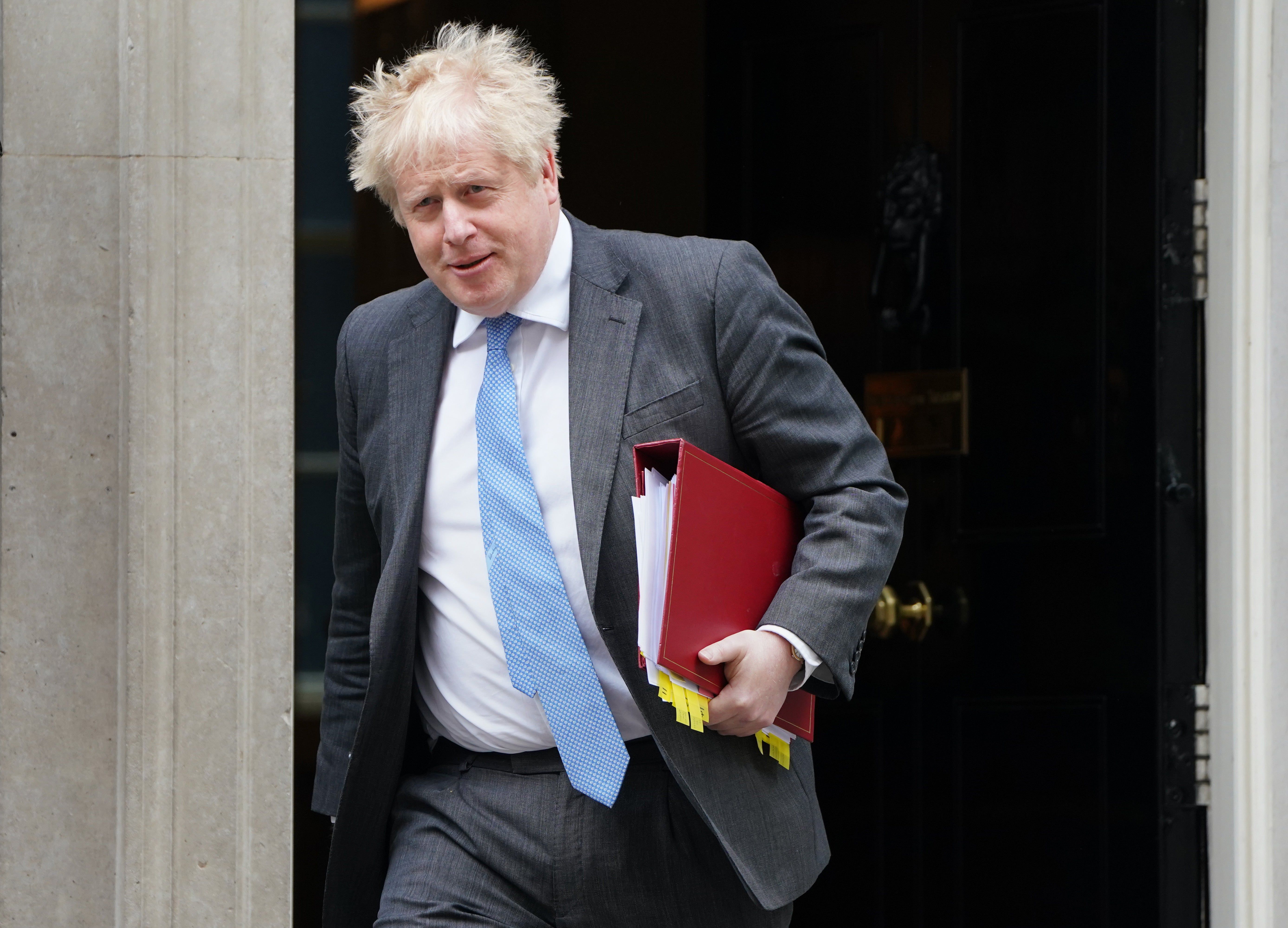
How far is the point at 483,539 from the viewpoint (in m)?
2.33

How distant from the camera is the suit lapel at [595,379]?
2225 millimetres

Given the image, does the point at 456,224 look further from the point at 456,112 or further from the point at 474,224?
the point at 456,112

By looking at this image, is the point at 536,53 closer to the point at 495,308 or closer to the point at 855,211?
the point at 855,211

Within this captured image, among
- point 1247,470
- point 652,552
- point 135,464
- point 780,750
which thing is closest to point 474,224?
point 652,552

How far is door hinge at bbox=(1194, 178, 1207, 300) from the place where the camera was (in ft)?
12.3

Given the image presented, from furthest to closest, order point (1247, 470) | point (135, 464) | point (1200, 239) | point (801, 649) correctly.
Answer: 1. point (1200, 239)
2. point (1247, 470)
3. point (135, 464)
4. point (801, 649)

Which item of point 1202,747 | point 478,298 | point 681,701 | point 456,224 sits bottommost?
point 1202,747

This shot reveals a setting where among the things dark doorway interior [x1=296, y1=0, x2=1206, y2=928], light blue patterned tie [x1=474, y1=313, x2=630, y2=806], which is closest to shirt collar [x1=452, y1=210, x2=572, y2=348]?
light blue patterned tie [x1=474, y1=313, x2=630, y2=806]

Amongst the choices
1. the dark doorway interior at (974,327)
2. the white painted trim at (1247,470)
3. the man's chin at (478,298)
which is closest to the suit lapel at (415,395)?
the man's chin at (478,298)

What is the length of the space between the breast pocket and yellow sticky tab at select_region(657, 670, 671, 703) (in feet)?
1.25

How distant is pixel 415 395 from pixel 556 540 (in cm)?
35

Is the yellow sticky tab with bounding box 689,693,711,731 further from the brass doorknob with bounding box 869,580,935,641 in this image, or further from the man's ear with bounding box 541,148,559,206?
the brass doorknob with bounding box 869,580,935,641

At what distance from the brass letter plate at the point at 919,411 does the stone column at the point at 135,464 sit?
188 cm

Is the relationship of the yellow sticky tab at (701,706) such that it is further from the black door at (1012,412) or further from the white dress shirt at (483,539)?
the black door at (1012,412)
